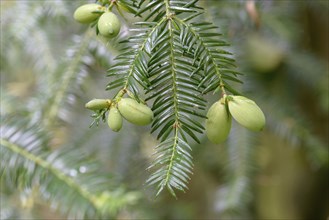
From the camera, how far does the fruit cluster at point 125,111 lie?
314 millimetres

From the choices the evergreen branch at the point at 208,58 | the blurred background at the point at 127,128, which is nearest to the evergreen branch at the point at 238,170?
the blurred background at the point at 127,128

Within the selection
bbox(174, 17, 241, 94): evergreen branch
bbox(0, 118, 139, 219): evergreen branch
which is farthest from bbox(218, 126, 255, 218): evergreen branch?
bbox(174, 17, 241, 94): evergreen branch

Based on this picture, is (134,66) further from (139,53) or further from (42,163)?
(42,163)

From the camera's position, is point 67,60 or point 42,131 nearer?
point 42,131

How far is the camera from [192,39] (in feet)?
1.16

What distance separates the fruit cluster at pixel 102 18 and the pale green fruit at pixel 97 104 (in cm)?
5

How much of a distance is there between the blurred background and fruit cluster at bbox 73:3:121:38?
6.7 inches

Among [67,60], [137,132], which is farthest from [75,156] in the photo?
[137,132]

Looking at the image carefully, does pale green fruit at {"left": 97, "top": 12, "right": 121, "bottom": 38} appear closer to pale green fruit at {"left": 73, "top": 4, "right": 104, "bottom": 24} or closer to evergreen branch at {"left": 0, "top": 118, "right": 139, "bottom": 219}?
pale green fruit at {"left": 73, "top": 4, "right": 104, "bottom": 24}

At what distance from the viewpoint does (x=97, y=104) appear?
0.32 m

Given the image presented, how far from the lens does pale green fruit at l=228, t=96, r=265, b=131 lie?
32 cm

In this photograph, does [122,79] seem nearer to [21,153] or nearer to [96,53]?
[21,153]

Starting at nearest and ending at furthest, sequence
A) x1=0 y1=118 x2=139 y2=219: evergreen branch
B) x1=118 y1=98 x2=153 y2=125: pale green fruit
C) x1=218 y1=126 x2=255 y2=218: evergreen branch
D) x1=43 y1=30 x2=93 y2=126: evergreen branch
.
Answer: x1=118 y1=98 x2=153 y2=125: pale green fruit → x1=0 y1=118 x2=139 y2=219: evergreen branch → x1=43 y1=30 x2=93 y2=126: evergreen branch → x1=218 y1=126 x2=255 y2=218: evergreen branch

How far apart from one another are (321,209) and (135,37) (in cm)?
87
